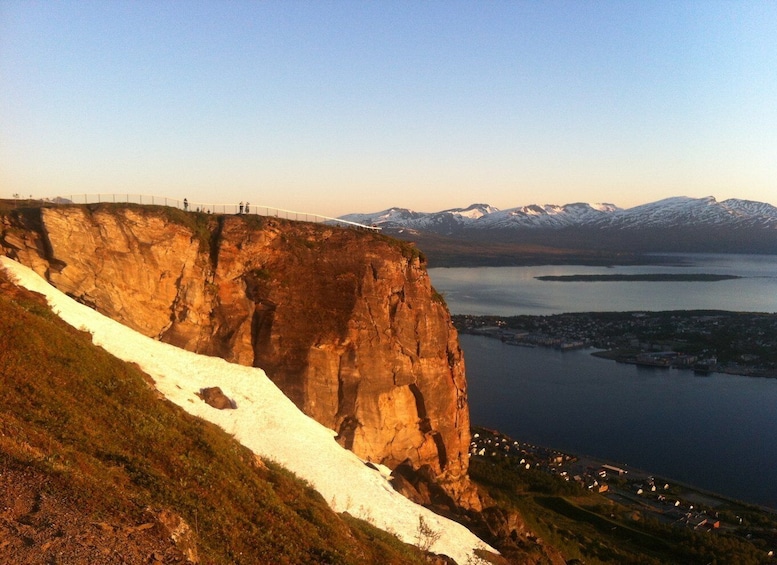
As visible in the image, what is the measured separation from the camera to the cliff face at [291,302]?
1711 centimetres

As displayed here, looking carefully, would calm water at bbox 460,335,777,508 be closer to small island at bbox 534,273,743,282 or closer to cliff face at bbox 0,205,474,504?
cliff face at bbox 0,205,474,504

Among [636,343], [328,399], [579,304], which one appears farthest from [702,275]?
[328,399]

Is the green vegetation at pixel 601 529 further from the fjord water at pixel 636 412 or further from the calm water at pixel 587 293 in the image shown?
the calm water at pixel 587 293

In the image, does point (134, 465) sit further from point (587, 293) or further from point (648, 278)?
point (648, 278)

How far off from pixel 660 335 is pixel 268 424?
8712cm

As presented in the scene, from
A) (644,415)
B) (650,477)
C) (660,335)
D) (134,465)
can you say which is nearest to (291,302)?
(134,465)

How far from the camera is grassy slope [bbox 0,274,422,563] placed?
6.70 metres

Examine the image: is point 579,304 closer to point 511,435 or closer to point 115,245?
point 511,435

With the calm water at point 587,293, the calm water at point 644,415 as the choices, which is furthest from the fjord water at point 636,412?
the calm water at point 587,293

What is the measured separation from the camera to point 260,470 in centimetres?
1064

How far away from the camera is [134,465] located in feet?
26.1

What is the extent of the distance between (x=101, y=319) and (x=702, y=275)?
181 metres

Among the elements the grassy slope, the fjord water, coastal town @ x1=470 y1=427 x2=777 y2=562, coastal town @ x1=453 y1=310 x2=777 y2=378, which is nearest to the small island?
coastal town @ x1=453 y1=310 x2=777 y2=378

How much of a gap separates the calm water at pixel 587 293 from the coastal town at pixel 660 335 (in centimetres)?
877
